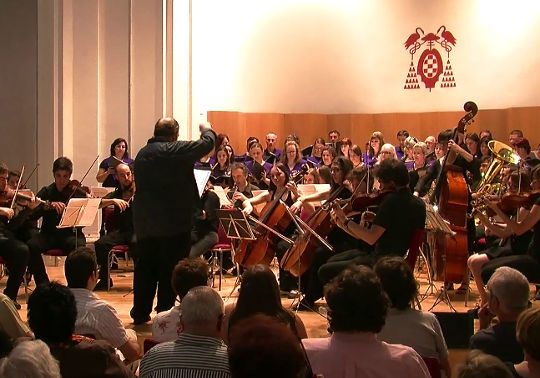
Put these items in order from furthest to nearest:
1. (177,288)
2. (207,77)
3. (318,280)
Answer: (207,77)
(318,280)
(177,288)

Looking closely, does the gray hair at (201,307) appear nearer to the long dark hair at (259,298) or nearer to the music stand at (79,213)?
the long dark hair at (259,298)

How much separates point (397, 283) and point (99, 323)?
4.41 ft

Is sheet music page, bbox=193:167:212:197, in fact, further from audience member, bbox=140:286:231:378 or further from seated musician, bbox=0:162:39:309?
audience member, bbox=140:286:231:378

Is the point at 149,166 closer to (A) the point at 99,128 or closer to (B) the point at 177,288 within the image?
(B) the point at 177,288

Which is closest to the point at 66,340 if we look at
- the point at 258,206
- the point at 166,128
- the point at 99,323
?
the point at 99,323

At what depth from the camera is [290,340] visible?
1.69m

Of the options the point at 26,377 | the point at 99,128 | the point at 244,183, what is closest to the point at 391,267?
the point at 26,377

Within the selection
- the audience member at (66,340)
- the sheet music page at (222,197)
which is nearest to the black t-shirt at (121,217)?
the sheet music page at (222,197)

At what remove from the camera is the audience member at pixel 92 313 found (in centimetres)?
395

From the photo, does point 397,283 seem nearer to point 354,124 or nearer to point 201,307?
point 201,307

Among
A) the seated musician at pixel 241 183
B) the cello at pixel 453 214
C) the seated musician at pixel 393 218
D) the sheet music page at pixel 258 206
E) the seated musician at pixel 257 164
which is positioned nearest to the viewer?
the seated musician at pixel 393 218

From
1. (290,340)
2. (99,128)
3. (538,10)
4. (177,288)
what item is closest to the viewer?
(290,340)

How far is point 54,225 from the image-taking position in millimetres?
7672

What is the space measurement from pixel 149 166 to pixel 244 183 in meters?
2.42
